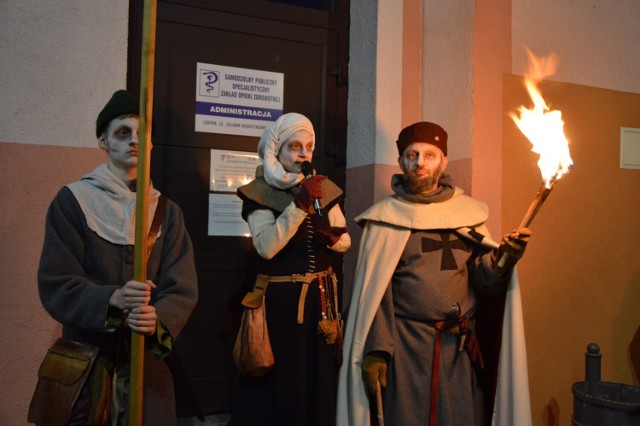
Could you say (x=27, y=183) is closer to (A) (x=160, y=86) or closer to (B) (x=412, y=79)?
(A) (x=160, y=86)

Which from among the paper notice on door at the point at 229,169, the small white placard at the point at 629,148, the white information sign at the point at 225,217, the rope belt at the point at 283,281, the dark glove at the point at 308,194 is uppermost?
the small white placard at the point at 629,148

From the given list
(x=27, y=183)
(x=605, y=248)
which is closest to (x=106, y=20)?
(x=27, y=183)

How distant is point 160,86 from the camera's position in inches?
136

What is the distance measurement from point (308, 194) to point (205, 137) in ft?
4.08

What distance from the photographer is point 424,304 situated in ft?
8.98

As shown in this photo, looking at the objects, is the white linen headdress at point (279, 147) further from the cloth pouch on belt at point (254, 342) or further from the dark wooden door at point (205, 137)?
the dark wooden door at point (205, 137)

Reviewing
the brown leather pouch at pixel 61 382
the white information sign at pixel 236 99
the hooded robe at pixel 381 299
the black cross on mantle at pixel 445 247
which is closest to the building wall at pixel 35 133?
the white information sign at pixel 236 99

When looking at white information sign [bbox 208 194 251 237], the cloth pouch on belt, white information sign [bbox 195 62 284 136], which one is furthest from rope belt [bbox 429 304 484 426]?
white information sign [bbox 195 62 284 136]

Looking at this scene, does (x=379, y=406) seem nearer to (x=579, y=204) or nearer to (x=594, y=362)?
(x=594, y=362)

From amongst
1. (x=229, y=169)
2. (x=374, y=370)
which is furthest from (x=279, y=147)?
(x=374, y=370)

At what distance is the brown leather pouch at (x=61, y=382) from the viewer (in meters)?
2.12

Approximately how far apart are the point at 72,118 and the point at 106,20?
1.92 feet

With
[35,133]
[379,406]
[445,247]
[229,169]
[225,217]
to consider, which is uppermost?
[35,133]

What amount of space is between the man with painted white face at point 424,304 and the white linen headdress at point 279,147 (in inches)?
19.7
